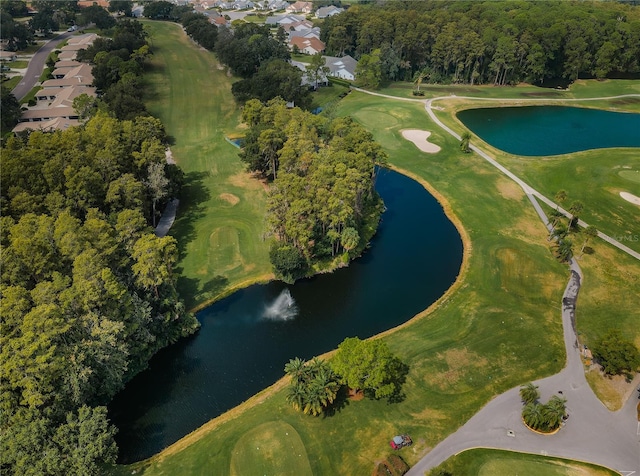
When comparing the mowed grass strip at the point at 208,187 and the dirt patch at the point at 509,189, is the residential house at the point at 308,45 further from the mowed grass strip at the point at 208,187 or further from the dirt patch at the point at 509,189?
the dirt patch at the point at 509,189

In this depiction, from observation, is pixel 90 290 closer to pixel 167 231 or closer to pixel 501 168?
pixel 167 231

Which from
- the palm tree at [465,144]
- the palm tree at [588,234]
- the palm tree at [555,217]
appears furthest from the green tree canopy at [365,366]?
the palm tree at [465,144]

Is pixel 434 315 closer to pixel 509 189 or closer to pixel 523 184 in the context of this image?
pixel 509 189

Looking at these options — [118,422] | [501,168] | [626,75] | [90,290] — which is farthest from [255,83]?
[626,75]

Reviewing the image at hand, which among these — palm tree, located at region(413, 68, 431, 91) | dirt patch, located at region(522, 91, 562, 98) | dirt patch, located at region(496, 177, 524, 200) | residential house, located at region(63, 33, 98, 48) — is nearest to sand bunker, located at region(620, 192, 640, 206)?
dirt patch, located at region(496, 177, 524, 200)

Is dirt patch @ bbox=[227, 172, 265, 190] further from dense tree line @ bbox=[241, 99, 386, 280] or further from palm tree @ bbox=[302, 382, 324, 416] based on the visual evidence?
palm tree @ bbox=[302, 382, 324, 416]
